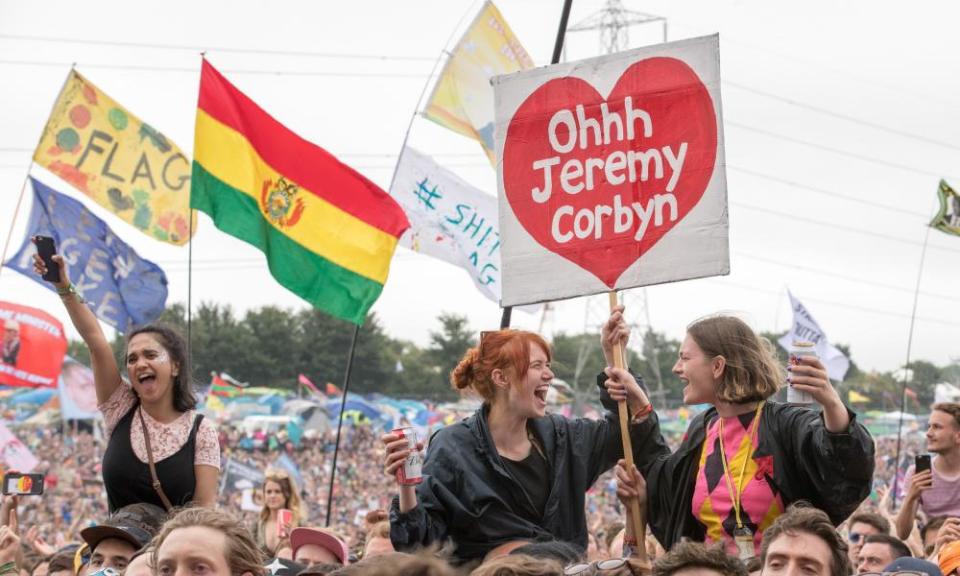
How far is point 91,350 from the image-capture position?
19.6 ft

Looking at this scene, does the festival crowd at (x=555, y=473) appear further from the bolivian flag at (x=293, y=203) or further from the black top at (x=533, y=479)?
the bolivian flag at (x=293, y=203)

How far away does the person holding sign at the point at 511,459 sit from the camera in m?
5.20

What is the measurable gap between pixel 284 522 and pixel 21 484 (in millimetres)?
2729

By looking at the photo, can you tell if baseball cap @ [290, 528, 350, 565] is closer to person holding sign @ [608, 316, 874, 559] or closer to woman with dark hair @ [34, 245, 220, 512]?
woman with dark hair @ [34, 245, 220, 512]

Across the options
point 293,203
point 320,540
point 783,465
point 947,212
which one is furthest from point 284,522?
point 947,212

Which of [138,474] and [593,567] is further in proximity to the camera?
[138,474]

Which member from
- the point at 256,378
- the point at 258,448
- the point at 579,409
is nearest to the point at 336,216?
the point at 258,448

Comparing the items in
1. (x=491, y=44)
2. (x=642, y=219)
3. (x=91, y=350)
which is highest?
(x=491, y=44)

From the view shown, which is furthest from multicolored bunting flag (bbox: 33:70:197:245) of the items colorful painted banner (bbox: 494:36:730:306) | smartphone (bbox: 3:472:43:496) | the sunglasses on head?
the sunglasses on head

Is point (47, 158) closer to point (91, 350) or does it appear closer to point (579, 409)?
point (91, 350)

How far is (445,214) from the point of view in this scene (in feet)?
42.7

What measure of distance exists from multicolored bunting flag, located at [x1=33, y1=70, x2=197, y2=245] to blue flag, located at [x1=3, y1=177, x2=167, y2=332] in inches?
32.9

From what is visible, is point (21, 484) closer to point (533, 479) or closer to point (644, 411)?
point (533, 479)

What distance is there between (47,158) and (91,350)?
6.43m
